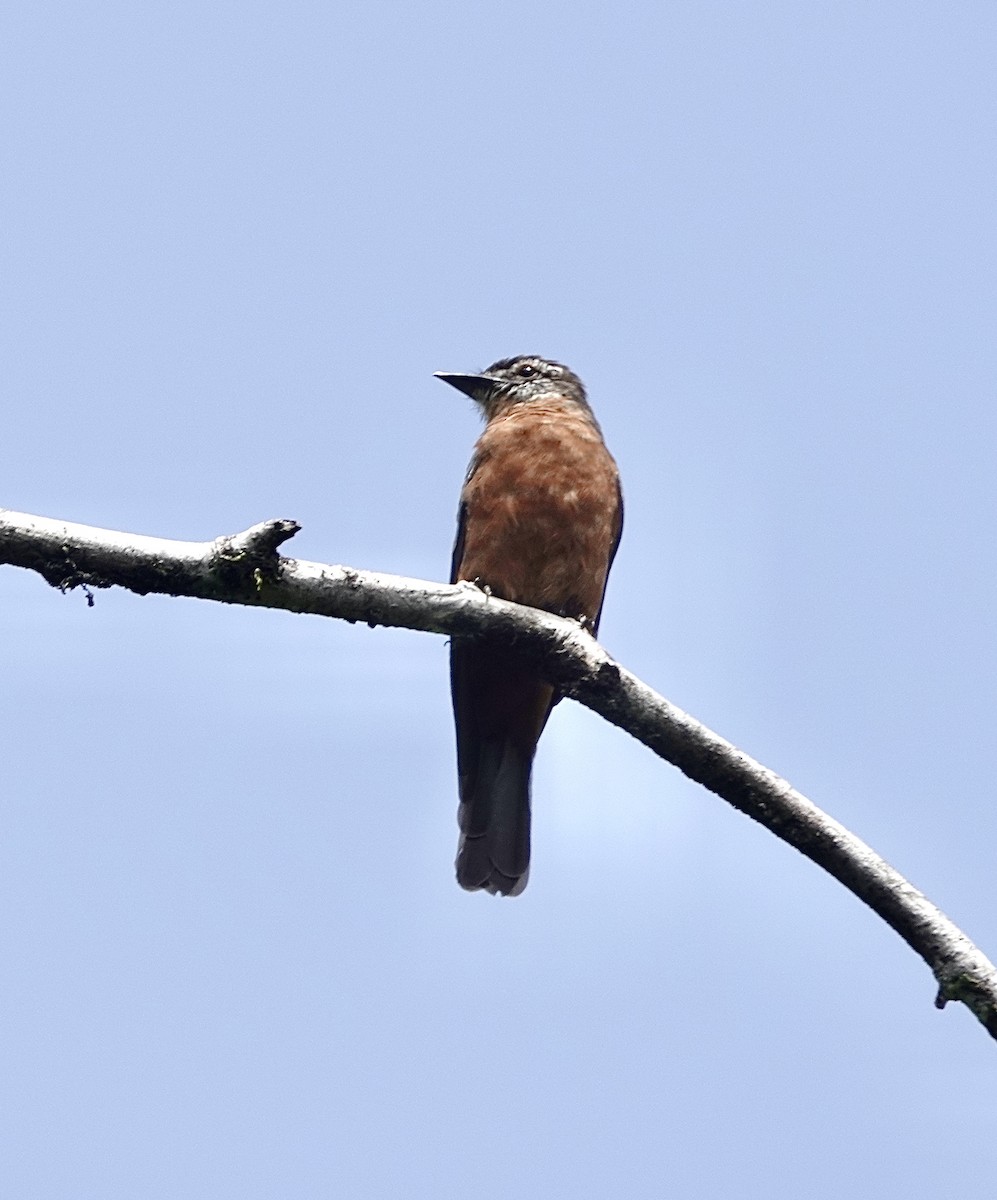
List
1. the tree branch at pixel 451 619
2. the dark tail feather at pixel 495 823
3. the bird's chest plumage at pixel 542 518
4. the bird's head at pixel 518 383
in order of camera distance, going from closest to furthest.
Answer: the tree branch at pixel 451 619 < the bird's chest plumage at pixel 542 518 < the dark tail feather at pixel 495 823 < the bird's head at pixel 518 383

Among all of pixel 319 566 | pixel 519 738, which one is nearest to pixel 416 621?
pixel 319 566

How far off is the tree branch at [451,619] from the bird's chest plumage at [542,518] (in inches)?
81.6

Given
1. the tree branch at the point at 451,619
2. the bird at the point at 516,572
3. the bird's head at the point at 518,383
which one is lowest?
the tree branch at the point at 451,619

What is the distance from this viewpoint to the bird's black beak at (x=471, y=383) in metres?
8.62

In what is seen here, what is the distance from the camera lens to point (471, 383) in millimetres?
8656

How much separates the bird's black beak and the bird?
0.74 metres

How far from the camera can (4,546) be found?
441 cm

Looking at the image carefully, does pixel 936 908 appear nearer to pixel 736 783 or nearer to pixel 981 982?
pixel 981 982

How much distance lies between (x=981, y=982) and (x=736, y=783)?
0.97 metres

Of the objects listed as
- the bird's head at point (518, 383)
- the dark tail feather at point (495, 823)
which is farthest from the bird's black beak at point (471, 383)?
the dark tail feather at point (495, 823)

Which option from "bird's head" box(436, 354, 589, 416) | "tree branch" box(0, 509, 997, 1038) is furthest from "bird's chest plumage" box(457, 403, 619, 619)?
"tree branch" box(0, 509, 997, 1038)

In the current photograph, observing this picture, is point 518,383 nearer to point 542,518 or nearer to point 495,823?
point 542,518

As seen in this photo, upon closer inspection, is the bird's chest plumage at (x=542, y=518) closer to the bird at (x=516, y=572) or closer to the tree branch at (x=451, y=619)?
the bird at (x=516, y=572)

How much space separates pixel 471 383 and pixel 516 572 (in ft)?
6.70
